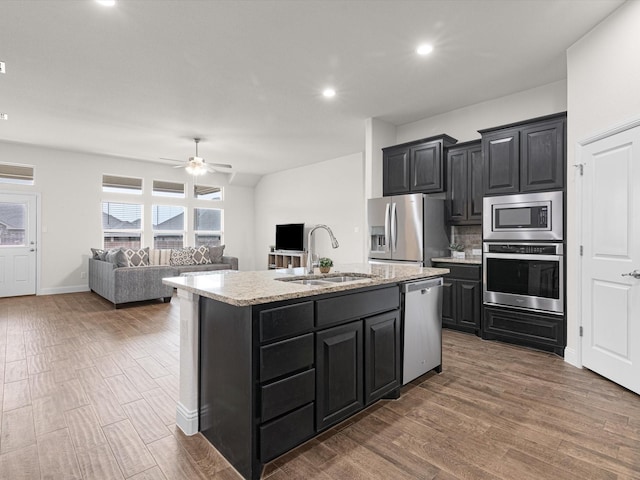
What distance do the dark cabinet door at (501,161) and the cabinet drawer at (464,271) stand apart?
880 mm

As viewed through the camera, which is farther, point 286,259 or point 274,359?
point 286,259

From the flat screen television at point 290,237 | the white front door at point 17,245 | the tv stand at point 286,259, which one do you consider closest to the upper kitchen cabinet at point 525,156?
the tv stand at point 286,259

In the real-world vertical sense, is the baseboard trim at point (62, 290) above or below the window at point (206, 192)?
below

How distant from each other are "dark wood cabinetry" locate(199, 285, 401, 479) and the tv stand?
572cm

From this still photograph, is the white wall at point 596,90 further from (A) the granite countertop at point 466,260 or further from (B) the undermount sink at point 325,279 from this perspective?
(B) the undermount sink at point 325,279

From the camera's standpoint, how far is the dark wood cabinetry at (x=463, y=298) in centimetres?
397

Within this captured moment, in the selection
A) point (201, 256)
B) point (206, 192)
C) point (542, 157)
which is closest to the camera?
point (542, 157)

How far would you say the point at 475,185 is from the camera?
4207 mm

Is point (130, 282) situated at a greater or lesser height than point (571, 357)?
greater

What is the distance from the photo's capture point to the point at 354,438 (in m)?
2.00

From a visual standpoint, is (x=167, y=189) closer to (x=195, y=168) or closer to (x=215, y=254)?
(x=215, y=254)

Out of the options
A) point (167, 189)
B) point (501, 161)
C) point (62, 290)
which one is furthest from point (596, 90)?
point (62, 290)

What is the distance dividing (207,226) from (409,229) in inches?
256

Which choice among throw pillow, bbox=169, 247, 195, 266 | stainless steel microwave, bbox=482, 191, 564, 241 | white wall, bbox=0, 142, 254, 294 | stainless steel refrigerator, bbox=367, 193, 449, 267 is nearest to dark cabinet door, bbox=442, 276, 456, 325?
stainless steel refrigerator, bbox=367, 193, 449, 267
